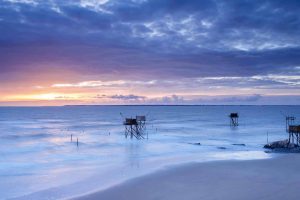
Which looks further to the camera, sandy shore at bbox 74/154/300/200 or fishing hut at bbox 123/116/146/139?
fishing hut at bbox 123/116/146/139

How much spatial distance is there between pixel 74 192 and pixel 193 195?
7770mm

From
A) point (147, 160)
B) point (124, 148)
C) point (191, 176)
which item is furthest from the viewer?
point (124, 148)

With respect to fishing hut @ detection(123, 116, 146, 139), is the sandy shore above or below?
below

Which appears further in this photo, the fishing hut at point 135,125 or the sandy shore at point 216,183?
the fishing hut at point 135,125

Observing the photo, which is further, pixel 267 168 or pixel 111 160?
pixel 111 160

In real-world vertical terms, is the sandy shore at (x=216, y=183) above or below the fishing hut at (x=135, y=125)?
below

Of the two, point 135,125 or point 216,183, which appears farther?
point 135,125

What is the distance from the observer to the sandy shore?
776 inches

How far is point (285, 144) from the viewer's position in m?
40.6

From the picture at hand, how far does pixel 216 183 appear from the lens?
22547 millimetres

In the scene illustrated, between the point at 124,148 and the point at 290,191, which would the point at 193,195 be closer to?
Answer: the point at 290,191

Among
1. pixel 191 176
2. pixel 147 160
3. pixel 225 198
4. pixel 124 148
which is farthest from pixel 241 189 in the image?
pixel 124 148

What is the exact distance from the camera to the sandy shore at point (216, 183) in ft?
64.6

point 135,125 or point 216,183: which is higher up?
point 135,125
